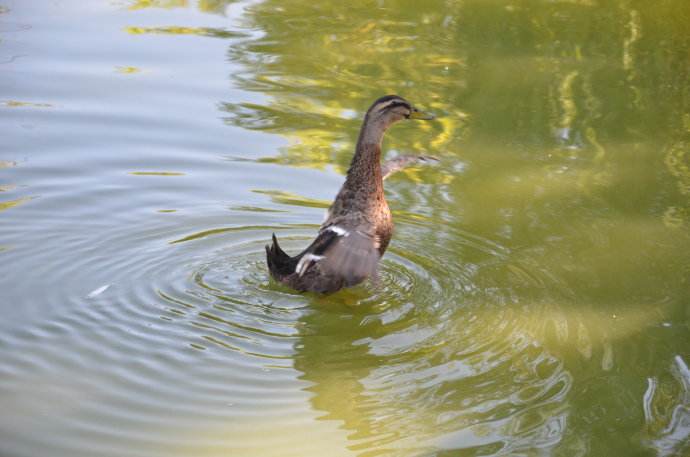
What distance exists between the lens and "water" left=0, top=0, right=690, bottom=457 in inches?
211

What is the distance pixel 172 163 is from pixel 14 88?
2170mm

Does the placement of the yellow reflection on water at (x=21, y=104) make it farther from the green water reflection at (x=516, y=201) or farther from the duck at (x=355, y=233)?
the duck at (x=355, y=233)

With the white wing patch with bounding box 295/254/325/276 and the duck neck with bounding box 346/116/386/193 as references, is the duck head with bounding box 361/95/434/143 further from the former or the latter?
the white wing patch with bounding box 295/254/325/276

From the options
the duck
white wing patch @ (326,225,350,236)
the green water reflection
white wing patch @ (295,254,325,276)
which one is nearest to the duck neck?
the duck

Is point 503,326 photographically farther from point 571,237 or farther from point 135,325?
point 135,325

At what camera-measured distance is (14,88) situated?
32.2ft

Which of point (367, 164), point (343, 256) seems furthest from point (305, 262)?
point (367, 164)

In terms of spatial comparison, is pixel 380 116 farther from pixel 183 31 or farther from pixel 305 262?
pixel 183 31

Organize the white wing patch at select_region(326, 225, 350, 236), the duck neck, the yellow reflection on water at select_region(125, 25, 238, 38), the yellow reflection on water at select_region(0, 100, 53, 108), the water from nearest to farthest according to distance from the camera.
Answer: the water
the white wing patch at select_region(326, 225, 350, 236)
the duck neck
the yellow reflection on water at select_region(0, 100, 53, 108)
the yellow reflection on water at select_region(125, 25, 238, 38)

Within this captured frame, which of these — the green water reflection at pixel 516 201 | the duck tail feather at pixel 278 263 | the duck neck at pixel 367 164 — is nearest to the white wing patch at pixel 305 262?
the duck tail feather at pixel 278 263

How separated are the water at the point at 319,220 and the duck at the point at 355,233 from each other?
197 mm

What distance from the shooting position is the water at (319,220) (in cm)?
536

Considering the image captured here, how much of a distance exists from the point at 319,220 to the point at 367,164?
98 cm

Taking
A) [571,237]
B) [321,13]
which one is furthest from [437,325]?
[321,13]
